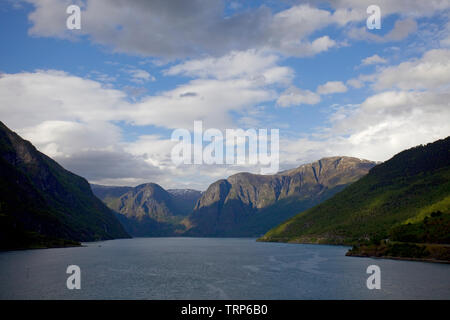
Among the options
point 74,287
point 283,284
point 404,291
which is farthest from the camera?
point 283,284

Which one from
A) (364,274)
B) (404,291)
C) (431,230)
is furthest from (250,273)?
(431,230)

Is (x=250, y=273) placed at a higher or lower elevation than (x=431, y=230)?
lower
